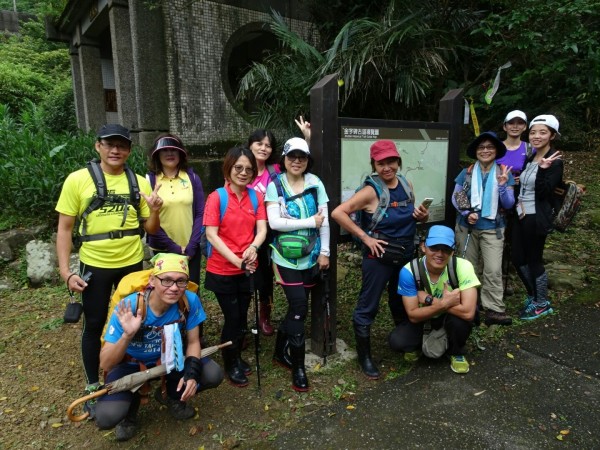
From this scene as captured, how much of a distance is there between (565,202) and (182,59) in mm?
5829

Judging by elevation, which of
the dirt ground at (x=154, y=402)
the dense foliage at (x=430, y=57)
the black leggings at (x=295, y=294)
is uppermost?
the dense foliage at (x=430, y=57)

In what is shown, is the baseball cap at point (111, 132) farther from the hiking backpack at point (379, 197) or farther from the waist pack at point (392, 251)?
the waist pack at point (392, 251)

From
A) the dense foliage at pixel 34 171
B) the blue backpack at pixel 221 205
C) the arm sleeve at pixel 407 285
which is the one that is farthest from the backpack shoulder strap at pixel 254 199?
the dense foliage at pixel 34 171

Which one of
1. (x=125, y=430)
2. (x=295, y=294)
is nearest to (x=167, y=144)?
(x=295, y=294)

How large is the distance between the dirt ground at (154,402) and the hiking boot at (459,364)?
1.18ft

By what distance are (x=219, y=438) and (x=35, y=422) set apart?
1341 millimetres

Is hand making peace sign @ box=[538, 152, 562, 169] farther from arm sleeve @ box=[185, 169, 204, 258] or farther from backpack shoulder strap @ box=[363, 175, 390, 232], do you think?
arm sleeve @ box=[185, 169, 204, 258]

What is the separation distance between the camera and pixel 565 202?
3.64m

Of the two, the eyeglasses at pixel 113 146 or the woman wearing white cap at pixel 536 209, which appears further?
the woman wearing white cap at pixel 536 209

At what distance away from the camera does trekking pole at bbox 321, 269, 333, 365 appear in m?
3.14

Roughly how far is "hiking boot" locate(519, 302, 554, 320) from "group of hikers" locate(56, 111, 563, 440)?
2.00 ft

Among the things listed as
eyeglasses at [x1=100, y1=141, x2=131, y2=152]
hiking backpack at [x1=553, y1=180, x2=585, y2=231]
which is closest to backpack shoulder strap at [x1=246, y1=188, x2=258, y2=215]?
eyeglasses at [x1=100, y1=141, x2=131, y2=152]

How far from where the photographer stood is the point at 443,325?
3.17 m

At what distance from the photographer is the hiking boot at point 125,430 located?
2.53 metres
